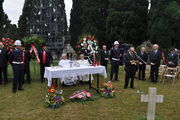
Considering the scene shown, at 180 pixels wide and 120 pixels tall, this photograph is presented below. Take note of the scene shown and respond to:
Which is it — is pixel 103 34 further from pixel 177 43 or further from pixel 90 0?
pixel 177 43

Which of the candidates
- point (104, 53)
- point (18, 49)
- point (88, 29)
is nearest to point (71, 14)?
point (88, 29)

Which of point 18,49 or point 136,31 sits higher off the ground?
point 136,31

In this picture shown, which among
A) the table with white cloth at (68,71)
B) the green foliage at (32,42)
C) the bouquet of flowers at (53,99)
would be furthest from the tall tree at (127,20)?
the bouquet of flowers at (53,99)

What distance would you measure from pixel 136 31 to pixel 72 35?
33.5ft

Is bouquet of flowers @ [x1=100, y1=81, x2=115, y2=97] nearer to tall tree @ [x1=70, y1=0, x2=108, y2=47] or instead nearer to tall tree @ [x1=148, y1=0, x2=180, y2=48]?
tall tree @ [x1=148, y1=0, x2=180, y2=48]

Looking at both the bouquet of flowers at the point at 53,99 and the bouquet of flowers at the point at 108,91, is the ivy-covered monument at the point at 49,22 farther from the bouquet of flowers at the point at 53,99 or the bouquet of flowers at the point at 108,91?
the bouquet of flowers at the point at 53,99

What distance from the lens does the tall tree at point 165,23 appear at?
60.6 feet

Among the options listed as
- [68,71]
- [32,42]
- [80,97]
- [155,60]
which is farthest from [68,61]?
[155,60]

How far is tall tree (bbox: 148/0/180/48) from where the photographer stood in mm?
18484

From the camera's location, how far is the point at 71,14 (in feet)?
90.5

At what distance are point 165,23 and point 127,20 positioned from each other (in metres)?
4.84

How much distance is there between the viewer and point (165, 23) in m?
19.1

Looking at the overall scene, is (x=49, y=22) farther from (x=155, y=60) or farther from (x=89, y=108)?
(x=89, y=108)

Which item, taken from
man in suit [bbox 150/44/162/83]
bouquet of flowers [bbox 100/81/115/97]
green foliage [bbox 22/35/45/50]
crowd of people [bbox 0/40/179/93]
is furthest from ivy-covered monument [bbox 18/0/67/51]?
bouquet of flowers [bbox 100/81/115/97]
